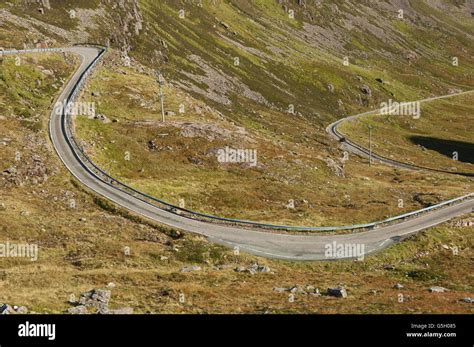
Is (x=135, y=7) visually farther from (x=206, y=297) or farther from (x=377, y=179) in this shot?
(x=206, y=297)

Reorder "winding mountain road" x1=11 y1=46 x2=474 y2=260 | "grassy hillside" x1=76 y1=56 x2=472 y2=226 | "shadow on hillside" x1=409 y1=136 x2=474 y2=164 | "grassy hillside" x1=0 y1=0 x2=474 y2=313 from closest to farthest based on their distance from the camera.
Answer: "grassy hillside" x1=0 y1=0 x2=474 y2=313, "winding mountain road" x1=11 y1=46 x2=474 y2=260, "grassy hillside" x1=76 y1=56 x2=472 y2=226, "shadow on hillside" x1=409 y1=136 x2=474 y2=164

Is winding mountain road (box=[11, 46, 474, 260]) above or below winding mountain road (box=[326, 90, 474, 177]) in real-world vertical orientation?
below

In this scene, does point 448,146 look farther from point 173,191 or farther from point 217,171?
point 173,191

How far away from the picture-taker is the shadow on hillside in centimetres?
13457

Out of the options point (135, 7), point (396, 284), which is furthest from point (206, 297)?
point (135, 7)

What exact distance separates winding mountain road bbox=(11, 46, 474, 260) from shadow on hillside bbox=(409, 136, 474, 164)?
79.8m

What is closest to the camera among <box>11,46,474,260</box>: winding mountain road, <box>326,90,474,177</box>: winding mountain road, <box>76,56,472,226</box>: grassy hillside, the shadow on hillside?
<box>11,46,474,260</box>: winding mountain road

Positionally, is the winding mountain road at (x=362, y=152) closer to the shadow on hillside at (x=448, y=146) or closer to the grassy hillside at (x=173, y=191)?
the grassy hillside at (x=173, y=191)

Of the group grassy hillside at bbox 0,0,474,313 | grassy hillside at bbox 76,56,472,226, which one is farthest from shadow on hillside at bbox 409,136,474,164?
grassy hillside at bbox 76,56,472,226

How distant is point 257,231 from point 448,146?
115 meters

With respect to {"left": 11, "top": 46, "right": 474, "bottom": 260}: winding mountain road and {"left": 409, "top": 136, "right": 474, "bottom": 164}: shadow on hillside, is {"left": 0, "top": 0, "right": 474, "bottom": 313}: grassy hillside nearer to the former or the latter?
{"left": 11, "top": 46, "right": 474, "bottom": 260}: winding mountain road

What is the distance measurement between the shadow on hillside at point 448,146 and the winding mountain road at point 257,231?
79761mm

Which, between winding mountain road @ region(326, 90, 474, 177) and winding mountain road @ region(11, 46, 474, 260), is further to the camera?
winding mountain road @ region(326, 90, 474, 177)

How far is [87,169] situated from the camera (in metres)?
57.6
